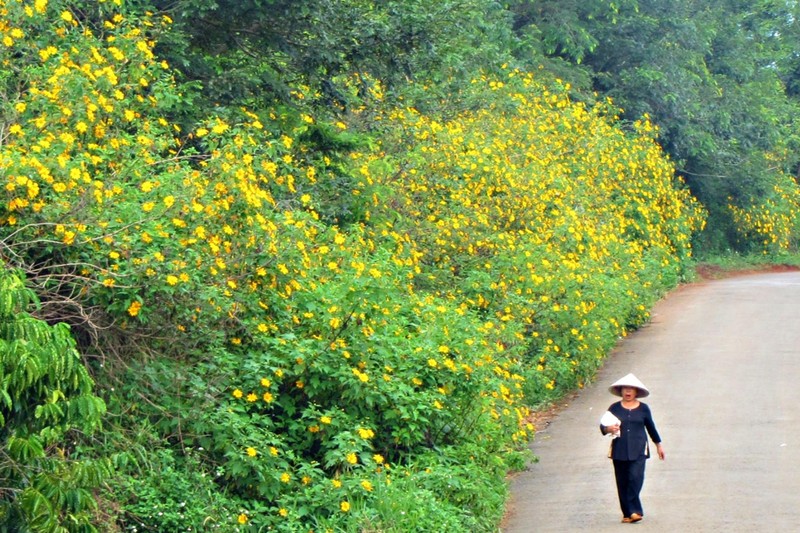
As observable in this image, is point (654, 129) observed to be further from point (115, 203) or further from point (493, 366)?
point (115, 203)

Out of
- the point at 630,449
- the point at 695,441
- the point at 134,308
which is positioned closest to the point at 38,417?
the point at 134,308

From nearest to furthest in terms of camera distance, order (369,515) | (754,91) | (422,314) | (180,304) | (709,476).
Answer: (369,515) < (180,304) < (709,476) < (422,314) < (754,91)

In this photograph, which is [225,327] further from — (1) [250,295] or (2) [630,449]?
(2) [630,449]

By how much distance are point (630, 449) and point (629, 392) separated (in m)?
0.50

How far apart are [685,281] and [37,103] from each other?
19788 millimetres

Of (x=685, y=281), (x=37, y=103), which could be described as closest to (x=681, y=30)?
(x=685, y=281)

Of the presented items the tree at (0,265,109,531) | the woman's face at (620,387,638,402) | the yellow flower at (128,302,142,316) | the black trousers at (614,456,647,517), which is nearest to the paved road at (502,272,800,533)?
the black trousers at (614,456,647,517)

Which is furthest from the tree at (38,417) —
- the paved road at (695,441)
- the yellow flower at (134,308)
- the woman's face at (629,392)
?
the woman's face at (629,392)

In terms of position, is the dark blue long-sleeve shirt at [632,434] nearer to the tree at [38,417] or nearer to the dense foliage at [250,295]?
the dense foliage at [250,295]

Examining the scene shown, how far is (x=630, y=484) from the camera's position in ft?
28.1

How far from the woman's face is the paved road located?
831 mm

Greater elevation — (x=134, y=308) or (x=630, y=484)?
(x=134, y=308)

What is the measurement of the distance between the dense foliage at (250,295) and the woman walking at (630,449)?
0.97 metres

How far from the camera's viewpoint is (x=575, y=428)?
12016mm
